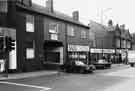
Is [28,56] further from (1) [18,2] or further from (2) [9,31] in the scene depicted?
(1) [18,2]

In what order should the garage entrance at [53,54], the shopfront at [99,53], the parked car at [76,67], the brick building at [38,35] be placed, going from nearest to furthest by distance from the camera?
the brick building at [38,35] < the parked car at [76,67] < the garage entrance at [53,54] < the shopfront at [99,53]

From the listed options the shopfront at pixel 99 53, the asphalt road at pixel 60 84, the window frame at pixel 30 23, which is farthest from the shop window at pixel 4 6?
the shopfront at pixel 99 53

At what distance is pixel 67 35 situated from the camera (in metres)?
29.2

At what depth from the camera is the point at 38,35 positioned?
77.3ft

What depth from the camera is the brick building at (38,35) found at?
66.1ft

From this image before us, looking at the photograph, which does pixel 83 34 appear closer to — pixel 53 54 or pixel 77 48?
pixel 77 48

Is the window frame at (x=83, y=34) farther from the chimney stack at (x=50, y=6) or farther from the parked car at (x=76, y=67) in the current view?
the parked car at (x=76, y=67)

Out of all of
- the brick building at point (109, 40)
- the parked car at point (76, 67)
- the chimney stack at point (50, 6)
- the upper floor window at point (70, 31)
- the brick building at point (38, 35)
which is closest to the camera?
the brick building at point (38, 35)

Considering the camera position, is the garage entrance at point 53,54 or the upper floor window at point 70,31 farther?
the upper floor window at point 70,31

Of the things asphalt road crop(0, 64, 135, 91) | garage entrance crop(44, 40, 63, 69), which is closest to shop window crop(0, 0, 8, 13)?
garage entrance crop(44, 40, 63, 69)

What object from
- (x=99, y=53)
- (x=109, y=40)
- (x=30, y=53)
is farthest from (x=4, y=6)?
(x=109, y=40)

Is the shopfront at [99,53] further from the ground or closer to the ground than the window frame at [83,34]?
closer to the ground

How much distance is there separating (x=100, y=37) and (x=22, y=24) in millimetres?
30327

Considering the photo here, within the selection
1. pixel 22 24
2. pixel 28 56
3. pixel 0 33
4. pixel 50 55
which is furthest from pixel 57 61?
pixel 0 33
